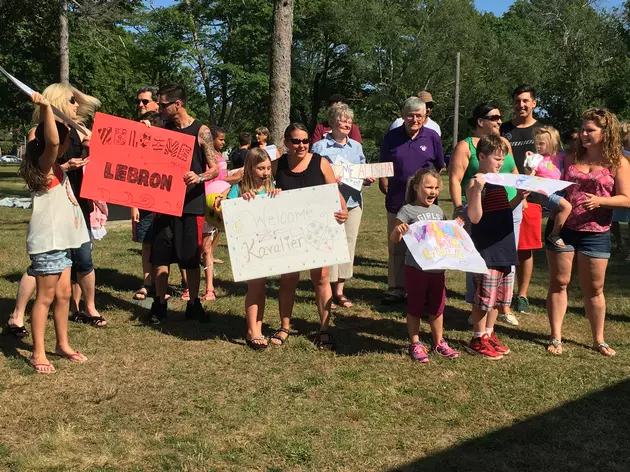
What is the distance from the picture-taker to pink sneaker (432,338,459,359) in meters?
5.41

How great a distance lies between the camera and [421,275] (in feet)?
17.4

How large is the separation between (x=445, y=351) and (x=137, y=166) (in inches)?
123

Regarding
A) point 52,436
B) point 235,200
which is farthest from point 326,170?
point 52,436

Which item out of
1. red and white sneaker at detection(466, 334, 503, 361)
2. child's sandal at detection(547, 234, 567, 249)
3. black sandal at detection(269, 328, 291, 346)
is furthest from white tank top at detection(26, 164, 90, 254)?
child's sandal at detection(547, 234, 567, 249)

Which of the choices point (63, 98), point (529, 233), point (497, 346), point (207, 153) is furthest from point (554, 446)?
point (63, 98)

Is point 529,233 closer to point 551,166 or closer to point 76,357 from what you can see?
point 551,166

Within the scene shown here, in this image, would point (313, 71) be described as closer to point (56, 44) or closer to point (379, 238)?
point (56, 44)

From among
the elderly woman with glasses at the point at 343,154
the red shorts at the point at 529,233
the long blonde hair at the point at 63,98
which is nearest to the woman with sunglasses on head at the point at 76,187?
the long blonde hair at the point at 63,98

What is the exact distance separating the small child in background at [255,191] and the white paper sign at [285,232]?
13cm

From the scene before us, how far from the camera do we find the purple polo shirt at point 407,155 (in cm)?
686

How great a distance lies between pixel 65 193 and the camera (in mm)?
5004

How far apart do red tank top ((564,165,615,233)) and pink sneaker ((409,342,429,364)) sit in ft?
5.23

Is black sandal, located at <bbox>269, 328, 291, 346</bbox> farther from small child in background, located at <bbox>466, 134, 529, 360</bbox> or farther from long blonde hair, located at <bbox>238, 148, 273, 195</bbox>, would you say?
small child in background, located at <bbox>466, 134, 529, 360</bbox>

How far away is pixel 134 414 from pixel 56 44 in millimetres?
26839
